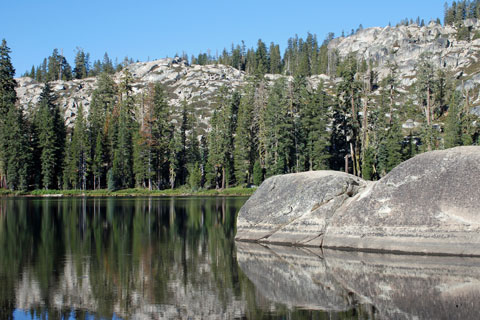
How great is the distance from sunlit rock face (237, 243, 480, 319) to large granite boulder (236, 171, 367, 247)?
1.88 meters

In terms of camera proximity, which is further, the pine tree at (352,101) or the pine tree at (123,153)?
the pine tree at (123,153)

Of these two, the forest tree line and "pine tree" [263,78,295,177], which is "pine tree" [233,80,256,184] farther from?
"pine tree" [263,78,295,177]

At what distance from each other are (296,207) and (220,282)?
838 centimetres

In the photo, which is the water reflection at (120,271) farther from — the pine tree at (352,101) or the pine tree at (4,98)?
the pine tree at (4,98)

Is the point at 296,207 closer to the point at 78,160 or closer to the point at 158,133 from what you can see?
the point at 158,133

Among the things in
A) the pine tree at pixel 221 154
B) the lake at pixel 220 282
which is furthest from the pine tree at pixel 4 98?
the lake at pixel 220 282

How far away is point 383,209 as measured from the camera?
2038cm

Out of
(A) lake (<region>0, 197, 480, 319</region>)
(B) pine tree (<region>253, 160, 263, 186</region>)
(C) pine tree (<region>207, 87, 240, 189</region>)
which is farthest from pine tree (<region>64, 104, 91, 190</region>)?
(A) lake (<region>0, 197, 480, 319</region>)

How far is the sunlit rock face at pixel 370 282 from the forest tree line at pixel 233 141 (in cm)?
5407

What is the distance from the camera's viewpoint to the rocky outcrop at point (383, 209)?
18672 millimetres

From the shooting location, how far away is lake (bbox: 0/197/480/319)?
1227 cm

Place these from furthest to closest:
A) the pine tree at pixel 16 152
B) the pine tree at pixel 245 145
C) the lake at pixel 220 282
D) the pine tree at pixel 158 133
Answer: the pine tree at pixel 158 133 < the pine tree at pixel 245 145 < the pine tree at pixel 16 152 < the lake at pixel 220 282

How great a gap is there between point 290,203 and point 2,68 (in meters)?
92.7

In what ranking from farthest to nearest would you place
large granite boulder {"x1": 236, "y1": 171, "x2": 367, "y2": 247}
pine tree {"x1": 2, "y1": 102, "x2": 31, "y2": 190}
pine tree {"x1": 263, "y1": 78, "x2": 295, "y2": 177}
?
1. pine tree {"x1": 2, "y1": 102, "x2": 31, "y2": 190}
2. pine tree {"x1": 263, "y1": 78, "x2": 295, "y2": 177}
3. large granite boulder {"x1": 236, "y1": 171, "x2": 367, "y2": 247}
